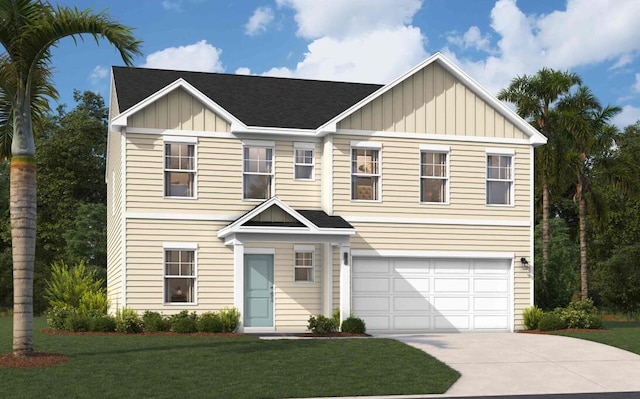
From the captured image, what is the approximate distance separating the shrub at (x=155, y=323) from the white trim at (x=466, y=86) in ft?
24.9

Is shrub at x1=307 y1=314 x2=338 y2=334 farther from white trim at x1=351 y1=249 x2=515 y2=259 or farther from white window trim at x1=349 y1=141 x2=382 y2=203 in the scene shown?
white window trim at x1=349 y1=141 x2=382 y2=203

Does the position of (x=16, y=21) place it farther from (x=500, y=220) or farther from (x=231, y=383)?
(x=500, y=220)

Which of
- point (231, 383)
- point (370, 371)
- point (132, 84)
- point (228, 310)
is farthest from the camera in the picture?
point (132, 84)

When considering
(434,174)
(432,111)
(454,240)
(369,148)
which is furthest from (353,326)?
(432,111)

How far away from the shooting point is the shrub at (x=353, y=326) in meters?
25.5

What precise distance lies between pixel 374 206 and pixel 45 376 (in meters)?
13.5

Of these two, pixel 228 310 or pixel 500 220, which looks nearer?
pixel 228 310

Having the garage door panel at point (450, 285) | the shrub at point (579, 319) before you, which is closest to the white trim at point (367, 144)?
the garage door panel at point (450, 285)

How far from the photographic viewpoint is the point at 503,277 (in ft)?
94.2

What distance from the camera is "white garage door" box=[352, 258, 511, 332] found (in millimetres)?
27344

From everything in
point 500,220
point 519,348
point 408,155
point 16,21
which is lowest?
point 519,348

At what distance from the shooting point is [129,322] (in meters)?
24.6

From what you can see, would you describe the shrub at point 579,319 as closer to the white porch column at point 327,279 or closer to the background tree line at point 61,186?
the white porch column at point 327,279

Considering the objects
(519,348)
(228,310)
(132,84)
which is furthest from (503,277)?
(132,84)
